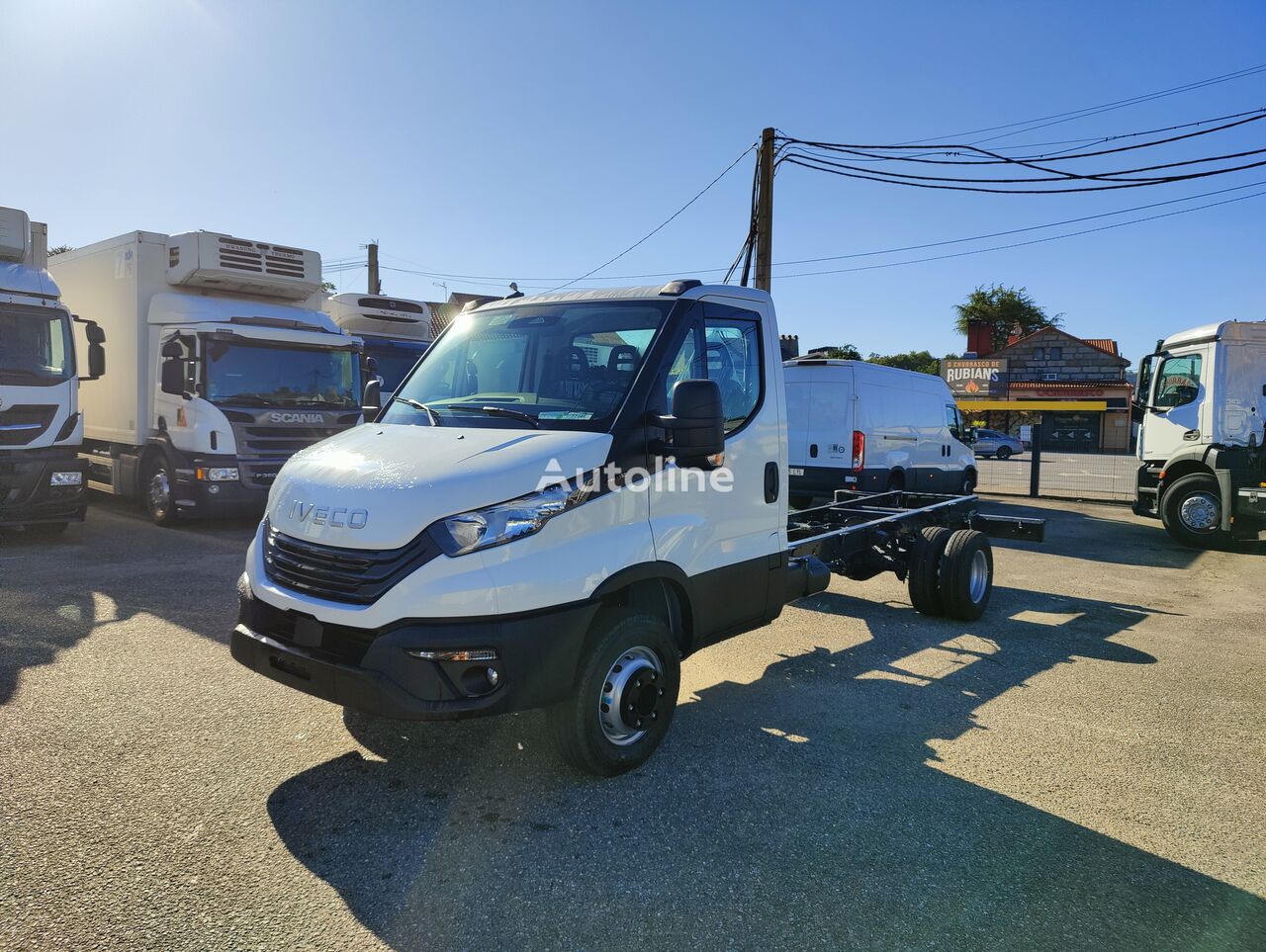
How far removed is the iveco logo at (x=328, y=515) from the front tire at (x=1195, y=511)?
42.5ft

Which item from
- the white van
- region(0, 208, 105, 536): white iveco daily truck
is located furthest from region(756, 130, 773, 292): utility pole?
region(0, 208, 105, 536): white iveco daily truck

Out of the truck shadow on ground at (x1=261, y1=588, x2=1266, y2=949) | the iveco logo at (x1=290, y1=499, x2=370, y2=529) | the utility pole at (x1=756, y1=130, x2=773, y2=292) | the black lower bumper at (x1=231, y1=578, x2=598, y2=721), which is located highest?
the utility pole at (x1=756, y1=130, x2=773, y2=292)

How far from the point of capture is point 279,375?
11500 millimetres

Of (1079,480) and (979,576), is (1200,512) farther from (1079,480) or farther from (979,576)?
(1079,480)

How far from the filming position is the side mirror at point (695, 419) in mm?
3872

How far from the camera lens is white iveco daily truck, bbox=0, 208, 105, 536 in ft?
31.8

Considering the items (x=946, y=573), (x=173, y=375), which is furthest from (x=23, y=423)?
(x=946, y=573)

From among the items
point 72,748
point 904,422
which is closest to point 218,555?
point 72,748

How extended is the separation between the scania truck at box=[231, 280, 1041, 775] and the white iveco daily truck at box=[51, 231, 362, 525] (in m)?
7.08

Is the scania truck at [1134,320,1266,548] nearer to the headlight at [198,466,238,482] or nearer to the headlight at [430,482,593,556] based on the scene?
the headlight at [430,482,593,556]

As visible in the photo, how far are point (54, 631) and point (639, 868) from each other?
530 cm

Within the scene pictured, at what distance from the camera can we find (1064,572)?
1035cm

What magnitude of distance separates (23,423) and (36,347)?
95cm

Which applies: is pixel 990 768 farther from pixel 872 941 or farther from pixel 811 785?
pixel 872 941
